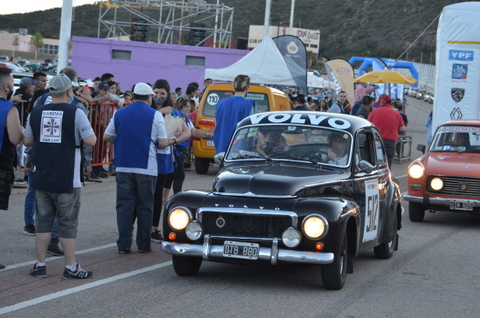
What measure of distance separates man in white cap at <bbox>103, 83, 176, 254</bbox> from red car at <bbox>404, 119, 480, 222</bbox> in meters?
5.39

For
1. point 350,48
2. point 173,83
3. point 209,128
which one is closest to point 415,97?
point 350,48

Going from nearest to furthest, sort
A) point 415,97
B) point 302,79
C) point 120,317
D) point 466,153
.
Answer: point 120,317, point 466,153, point 302,79, point 415,97

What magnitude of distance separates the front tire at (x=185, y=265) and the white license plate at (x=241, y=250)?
1.75 feet

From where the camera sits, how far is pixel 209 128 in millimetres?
18156

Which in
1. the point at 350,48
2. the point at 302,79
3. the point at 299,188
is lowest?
the point at 299,188

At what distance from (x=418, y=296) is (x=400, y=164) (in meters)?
17.8

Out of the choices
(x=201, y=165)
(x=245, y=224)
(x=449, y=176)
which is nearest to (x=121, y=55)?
(x=201, y=165)

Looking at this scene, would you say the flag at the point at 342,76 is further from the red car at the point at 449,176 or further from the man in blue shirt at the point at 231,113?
the man in blue shirt at the point at 231,113

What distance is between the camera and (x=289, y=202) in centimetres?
693

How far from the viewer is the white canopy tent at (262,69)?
2283 cm

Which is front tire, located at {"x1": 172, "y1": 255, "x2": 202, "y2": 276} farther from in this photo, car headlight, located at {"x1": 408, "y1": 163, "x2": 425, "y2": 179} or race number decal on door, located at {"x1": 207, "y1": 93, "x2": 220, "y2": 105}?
race number decal on door, located at {"x1": 207, "y1": 93, "x2": 220, "y2": 105}

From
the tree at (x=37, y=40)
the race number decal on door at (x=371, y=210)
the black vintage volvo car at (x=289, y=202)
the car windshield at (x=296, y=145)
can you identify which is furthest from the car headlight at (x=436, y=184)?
the tree at (x=37, y=40)

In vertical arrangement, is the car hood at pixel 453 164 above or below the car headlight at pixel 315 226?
above

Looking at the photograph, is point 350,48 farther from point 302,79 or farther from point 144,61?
point 302,79
